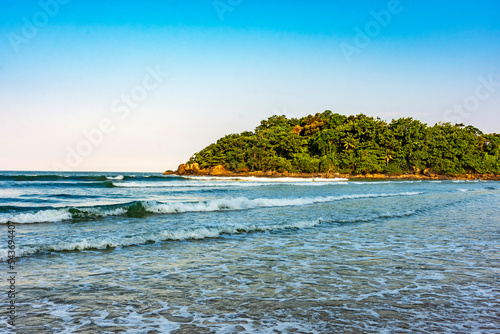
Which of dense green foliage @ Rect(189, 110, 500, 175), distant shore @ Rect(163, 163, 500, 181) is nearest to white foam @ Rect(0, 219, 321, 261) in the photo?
distant shore @ Rect(163, 163, 500, 181)

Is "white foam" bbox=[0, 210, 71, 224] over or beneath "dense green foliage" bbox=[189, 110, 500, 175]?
beneath

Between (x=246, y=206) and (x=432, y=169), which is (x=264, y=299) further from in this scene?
(x=432, y=169)

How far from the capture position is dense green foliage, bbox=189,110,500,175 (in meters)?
84.9

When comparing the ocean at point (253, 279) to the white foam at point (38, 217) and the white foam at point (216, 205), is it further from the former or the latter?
the white foam at point (216, 205)

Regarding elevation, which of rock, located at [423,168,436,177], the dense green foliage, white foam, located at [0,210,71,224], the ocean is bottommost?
the ocean

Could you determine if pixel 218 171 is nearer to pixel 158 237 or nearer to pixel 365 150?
pixel 365 150

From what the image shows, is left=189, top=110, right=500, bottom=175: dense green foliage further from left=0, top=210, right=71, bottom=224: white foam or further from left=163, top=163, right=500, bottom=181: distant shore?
left=0, top=210, right=71, bottom=224: white foam

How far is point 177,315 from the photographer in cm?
423

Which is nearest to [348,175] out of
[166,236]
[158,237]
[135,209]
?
[135,209]

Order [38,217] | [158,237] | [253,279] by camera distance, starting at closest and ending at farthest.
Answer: [253,279]
[158,237]
[38,217]

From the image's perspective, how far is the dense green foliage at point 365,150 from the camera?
84875 mm

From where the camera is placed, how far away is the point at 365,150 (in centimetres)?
8512

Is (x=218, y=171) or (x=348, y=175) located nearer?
(x=348, y=175)

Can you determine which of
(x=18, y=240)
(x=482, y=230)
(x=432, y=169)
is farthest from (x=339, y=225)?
(x=432, y=169)
